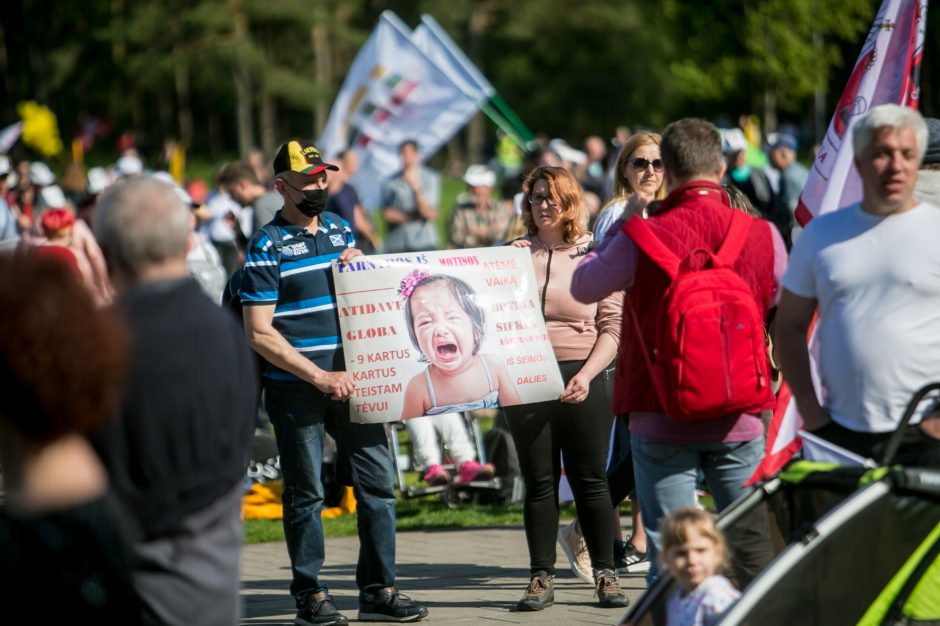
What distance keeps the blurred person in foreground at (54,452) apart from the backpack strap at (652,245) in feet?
7.42

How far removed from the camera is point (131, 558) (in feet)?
10.3

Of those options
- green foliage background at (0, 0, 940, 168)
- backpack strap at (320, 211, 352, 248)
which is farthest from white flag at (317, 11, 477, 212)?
green foliage background at (0, 0, 940, 168)

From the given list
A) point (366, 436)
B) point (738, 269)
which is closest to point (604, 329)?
point (366, 436)

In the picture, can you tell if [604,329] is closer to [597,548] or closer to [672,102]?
[597,548]

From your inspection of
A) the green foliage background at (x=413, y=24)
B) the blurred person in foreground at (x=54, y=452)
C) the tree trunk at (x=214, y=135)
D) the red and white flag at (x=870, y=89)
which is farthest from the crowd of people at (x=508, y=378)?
the tree trunk at (x=214, y=135)

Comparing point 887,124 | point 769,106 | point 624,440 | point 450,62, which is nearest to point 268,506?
point 624,440

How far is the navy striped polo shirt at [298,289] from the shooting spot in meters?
6.59

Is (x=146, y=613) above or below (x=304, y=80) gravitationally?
below

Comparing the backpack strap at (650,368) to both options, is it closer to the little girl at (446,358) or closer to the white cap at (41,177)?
the little girl at (446,358)

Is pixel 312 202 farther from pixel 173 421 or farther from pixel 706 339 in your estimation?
pixel 173 421

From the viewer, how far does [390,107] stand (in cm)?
1705

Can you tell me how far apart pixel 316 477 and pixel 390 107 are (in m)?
10.7

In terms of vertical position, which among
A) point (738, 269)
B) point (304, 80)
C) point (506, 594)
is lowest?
point (506, 594)

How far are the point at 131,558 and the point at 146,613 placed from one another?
0.35 metres
